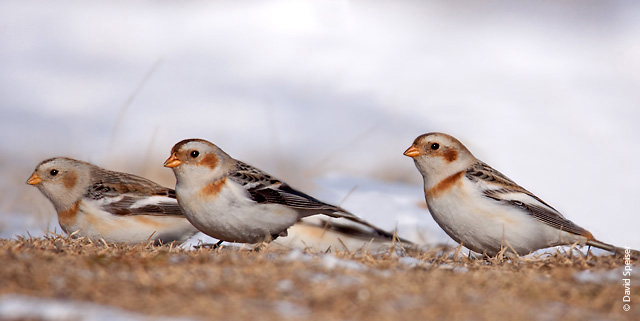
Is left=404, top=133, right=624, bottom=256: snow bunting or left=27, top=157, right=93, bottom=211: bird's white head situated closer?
left=404, top=133, right=624, bottom=256: snow bunting

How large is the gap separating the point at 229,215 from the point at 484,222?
192 centimetres

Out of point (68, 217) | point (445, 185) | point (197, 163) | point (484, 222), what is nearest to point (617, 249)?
point (484, 222)

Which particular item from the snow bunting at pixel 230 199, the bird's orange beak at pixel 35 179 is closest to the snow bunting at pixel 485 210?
the snow bunting at pixel 230 199

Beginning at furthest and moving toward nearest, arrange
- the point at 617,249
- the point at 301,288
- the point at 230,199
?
1. the point at 230,199
2. the point at 617,249
3. the point at 301,288

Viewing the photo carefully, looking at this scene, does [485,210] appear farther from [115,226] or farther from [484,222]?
[115,226]

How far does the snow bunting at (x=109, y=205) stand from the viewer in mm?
6039

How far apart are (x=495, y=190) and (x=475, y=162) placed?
0.45 metres

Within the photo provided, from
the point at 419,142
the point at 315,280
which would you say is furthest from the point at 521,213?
the point at 315,280

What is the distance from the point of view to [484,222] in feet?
18.1

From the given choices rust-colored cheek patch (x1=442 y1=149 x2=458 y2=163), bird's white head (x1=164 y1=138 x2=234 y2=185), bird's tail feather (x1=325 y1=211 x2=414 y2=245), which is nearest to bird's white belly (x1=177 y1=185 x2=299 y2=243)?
bird's white head (x1=164 y1=138 x2=234 y2=185)

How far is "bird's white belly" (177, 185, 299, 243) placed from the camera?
5430mm

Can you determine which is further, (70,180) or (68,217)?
(70,180)

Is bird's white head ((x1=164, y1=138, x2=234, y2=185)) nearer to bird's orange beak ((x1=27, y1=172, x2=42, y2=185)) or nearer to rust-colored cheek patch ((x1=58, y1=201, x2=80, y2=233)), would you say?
rust-colored cheek patch ((x1=58, y1=201, x2=80, y2=233))

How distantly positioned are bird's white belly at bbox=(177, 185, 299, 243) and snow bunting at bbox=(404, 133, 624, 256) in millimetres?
1271
